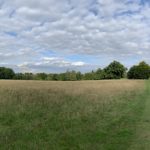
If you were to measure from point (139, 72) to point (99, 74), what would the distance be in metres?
14.4

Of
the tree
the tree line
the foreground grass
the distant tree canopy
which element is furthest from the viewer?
the tree

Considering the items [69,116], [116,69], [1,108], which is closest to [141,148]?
[69,116]

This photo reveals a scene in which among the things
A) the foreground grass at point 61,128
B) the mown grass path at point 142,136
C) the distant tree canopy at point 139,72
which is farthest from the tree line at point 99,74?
the mown grass path at point 142,136

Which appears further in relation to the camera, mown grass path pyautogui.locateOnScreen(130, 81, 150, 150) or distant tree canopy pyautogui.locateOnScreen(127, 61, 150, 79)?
distant tree canopy pyautogui.locateOnScreen(127, 61, 150, 79)

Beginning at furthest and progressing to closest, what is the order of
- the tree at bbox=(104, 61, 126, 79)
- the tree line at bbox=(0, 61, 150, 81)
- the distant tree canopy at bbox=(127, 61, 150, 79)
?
the tree at bbox=(104, 61, 126, 79), the distant tree canopy at bbox=(127, 61, 150, 79), the tree line at bbox=(0, 61, 150, 81)

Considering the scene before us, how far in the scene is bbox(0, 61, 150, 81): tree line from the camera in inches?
3855

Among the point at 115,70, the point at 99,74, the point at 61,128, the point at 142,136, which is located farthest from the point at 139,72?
the point at 142,136

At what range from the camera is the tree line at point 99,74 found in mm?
97925

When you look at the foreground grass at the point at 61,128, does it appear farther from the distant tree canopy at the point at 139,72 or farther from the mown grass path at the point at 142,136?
the distant tree canopy at the point at 139,72

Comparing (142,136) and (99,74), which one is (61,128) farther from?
(99,74)

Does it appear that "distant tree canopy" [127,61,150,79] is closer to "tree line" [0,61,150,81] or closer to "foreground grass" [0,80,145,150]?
"tree line" [0,61,150,81]

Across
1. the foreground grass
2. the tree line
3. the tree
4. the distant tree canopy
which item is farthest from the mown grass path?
the tree

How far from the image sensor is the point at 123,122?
13648mm

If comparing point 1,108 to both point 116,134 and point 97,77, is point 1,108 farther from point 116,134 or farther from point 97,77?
point 97,77
